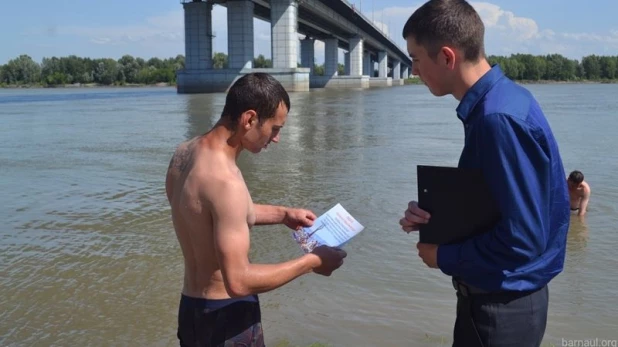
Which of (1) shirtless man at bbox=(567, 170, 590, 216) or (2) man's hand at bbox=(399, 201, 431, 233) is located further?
(1) shirtless man at bbox=(567, 170, 590, 216)

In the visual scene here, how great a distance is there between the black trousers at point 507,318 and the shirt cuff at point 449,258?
0.16 meters

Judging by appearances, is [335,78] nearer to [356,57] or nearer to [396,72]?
[356,57]

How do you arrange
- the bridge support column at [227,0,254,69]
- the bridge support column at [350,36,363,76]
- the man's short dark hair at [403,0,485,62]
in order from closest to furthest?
the man's short dark hair at [403,0,485,62] → the bridge support column at [227,0,254,69] → the bridge support column at [350,36,363,76]

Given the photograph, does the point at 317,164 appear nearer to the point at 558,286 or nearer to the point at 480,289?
the point at 558,286

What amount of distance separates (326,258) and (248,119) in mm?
723

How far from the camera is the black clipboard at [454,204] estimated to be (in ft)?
A: 7.18

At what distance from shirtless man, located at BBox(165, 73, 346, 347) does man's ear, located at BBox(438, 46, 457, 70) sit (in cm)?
75

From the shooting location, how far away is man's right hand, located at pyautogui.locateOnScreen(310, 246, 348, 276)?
2.75m

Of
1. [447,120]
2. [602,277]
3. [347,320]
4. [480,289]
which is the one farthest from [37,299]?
[447,120]

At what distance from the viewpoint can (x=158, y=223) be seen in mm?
8539

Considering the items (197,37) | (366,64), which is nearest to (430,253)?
(197,37)

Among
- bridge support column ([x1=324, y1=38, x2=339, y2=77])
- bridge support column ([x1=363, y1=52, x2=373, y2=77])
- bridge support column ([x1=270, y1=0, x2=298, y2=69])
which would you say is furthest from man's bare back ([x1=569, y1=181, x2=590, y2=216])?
bridge support column ([x1=363, y1=52, x2=373, y2=77])

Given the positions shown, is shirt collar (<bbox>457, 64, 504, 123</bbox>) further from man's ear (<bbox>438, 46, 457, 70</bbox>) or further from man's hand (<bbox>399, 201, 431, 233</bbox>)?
man's hand (<bbox>399, 201, 431, 233</bbox>)

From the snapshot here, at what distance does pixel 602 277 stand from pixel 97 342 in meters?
4.81
